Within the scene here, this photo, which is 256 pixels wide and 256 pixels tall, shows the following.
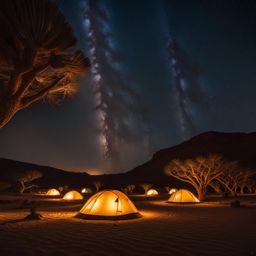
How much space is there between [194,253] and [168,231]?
286 cm

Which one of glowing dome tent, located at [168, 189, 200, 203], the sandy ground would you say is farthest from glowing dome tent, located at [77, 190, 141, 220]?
glowing dome tent, located at [168, 189, 200, 203]

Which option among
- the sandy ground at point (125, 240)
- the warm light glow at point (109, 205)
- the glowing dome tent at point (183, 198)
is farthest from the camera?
the glowing dome tent at point (183, 198)

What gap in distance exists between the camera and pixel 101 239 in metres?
7.52

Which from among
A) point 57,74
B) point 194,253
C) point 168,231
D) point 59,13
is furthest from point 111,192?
point 59,13

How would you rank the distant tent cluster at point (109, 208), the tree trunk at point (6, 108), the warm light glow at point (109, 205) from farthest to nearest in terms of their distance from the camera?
the warm light glow at point (109, 205)
the distant tent cluster at point (109, 208)
the tree trunk at point (6, 108)

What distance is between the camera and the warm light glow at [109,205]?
11672 mm

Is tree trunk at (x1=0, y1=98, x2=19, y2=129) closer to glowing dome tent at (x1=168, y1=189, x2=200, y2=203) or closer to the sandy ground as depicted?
the sandy ground

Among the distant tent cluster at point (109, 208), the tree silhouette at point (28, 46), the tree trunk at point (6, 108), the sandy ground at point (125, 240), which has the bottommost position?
the sandy ground at point (125, 240)

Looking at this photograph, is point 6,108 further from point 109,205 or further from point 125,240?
point 109,205

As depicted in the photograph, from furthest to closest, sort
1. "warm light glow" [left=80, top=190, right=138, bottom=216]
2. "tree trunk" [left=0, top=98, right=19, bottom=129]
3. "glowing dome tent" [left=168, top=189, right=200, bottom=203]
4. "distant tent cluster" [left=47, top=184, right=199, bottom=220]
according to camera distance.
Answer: "glowing dome tent" [left=168, top=189, right=200, bottom=203], "warm light glow" [left=80, top=190, right=138, bottom=216], "distant tent cluster" [left=47, top=184, right=199, bottom=220], "tree trunk" [left=0, top=98, right=19, bottom=129]

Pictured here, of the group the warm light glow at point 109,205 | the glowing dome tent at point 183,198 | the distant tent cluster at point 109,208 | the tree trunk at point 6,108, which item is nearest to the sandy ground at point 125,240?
the distant tent cluster at point 109,208

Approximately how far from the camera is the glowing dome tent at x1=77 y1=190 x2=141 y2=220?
11.6 m

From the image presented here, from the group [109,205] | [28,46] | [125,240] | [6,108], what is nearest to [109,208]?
[109,205]

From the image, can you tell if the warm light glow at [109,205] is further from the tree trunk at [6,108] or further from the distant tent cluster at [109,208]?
the tree trunk at [6,108]
